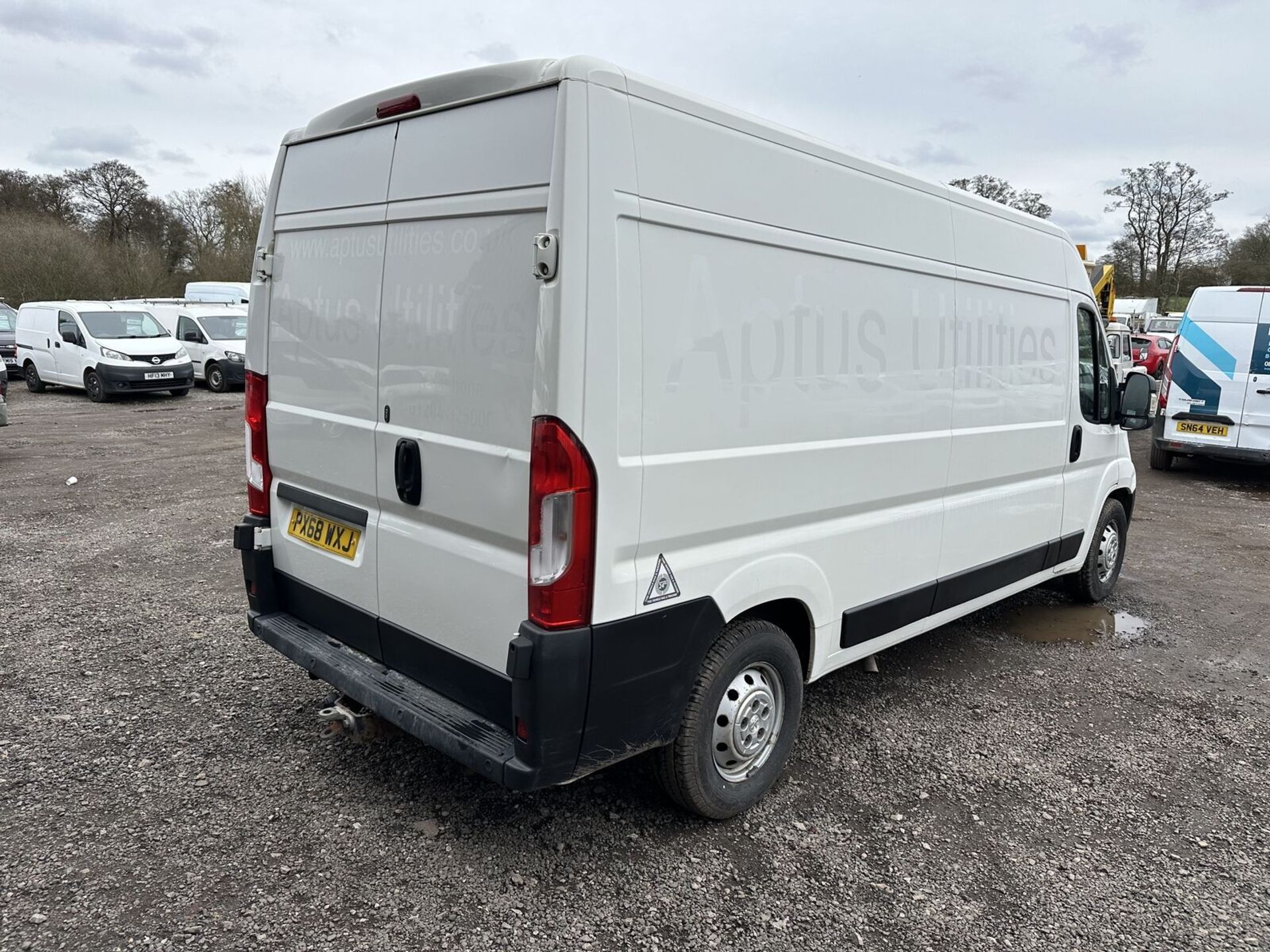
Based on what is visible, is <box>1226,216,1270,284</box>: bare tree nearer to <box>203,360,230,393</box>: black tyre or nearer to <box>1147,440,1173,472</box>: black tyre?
<box>1147,440,1173,472</box>: black tyre

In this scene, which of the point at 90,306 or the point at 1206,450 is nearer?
the point at 1206,450

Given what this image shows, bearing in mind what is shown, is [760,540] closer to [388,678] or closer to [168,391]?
[388,678]

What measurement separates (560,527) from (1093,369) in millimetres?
4069

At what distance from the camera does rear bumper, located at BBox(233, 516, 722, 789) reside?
258 cm

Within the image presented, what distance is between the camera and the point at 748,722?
3232 millimetres

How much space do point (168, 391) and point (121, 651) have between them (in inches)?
602

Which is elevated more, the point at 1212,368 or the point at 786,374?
the point at 1212,368

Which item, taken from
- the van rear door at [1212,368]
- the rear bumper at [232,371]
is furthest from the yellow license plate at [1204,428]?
the rear bumper at [232,371]

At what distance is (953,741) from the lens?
396cm

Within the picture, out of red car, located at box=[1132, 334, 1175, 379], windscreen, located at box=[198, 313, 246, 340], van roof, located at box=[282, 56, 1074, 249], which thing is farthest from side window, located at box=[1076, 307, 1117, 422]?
windscreen, located at box=[198, 313, 246, 340]

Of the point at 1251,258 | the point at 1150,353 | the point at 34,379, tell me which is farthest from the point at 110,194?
the point at 1251,258

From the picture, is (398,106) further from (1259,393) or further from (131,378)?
(131,378)

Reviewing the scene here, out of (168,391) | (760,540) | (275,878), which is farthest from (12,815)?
(168,391)

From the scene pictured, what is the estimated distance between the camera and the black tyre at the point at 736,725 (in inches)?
119
